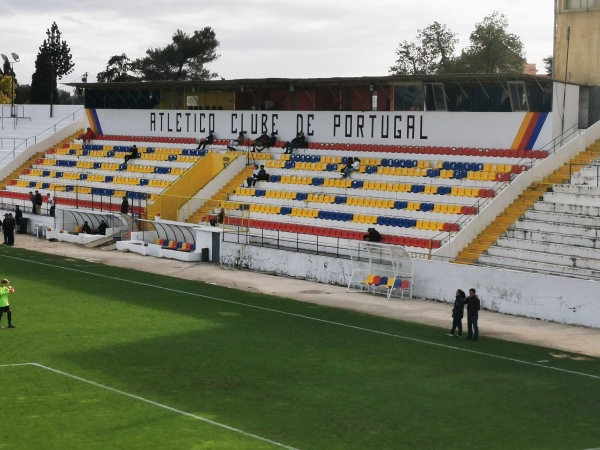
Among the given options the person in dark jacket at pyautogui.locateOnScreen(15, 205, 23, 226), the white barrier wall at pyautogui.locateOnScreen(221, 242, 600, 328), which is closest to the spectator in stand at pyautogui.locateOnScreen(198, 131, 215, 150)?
the person in dark jacket at pyautogui.locateOnScreen(15, 205, 23, 226)

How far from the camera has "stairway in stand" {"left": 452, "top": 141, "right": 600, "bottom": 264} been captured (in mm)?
34625

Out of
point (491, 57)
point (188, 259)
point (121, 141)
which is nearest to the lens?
point (188, 259)

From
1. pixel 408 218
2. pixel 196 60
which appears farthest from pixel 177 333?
pixel 196 60

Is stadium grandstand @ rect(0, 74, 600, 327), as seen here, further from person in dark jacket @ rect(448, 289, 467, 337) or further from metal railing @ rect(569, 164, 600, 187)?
person in dark jacket @ rect(448, 289, 467, 337)

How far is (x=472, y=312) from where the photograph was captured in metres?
26.6

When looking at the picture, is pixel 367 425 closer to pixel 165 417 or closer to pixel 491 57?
pixel 165 417

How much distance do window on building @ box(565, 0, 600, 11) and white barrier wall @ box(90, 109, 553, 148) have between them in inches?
247

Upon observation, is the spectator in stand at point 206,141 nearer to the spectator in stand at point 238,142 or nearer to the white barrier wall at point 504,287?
the spectator in stand at point 238,142

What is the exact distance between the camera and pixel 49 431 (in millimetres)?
17625

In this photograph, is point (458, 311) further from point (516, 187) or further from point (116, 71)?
point (116, 71)

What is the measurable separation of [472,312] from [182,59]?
96781 millimetres

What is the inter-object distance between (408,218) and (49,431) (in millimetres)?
22944

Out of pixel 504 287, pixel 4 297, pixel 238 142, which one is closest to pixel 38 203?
pixel 238 142

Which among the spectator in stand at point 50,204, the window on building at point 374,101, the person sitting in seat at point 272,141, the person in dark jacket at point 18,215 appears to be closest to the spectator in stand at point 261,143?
the person sitting in seat at point 272,141
